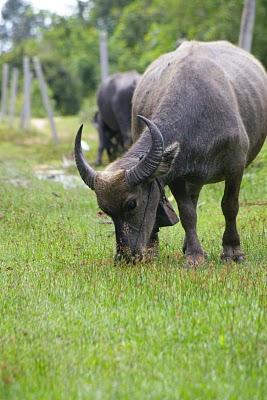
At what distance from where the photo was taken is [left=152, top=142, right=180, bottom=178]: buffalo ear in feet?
23.6

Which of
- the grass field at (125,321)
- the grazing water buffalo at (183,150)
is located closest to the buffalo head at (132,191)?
the grazing water buffalo at (183,150)

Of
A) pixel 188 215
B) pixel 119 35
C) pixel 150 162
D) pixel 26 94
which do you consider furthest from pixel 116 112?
pixel 119 35

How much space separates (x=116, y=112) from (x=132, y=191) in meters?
12.5

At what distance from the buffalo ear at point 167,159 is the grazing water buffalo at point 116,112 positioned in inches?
442

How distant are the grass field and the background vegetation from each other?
1451 cm

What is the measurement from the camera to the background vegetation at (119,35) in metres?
23.1

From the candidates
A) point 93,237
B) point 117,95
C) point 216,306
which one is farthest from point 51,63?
point 216,306

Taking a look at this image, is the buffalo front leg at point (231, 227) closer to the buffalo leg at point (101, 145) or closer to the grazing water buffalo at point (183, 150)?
the grazing water buffalo at point (183, 150)

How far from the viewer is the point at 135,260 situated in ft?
23.4

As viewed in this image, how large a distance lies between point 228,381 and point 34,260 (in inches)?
150

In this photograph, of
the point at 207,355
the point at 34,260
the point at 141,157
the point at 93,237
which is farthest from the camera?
the point at 93,237

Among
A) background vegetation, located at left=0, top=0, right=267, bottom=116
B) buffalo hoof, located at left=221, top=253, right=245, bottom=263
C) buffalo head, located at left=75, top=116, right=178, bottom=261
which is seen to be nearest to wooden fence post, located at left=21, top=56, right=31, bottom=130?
background vegetation, located at left=0, top=0, right=267, bottom=116

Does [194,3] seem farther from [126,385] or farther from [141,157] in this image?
[126,385]

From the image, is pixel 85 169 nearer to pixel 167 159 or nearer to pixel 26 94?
pixel 167 159
